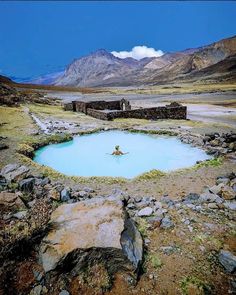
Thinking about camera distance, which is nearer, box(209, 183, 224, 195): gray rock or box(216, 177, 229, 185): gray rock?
box(209, 183, 224, 195): gray rock

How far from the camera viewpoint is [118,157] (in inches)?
543

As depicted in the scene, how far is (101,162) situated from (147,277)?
27.9ft

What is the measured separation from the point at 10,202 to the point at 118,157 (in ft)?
24.6

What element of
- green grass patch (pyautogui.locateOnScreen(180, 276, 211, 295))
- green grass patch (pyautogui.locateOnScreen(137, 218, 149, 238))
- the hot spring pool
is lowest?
the hot spring pool

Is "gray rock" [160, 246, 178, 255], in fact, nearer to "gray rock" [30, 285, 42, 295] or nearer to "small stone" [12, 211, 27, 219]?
"gray rock" [30, 285, 42, 295]

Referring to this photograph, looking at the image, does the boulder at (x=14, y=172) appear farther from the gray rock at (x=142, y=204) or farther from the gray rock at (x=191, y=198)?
the gray rock at (x=191, y=198)

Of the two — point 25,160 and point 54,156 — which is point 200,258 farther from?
point 54,156

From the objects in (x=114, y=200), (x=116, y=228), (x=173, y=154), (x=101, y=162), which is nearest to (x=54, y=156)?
(x=101, y=162)

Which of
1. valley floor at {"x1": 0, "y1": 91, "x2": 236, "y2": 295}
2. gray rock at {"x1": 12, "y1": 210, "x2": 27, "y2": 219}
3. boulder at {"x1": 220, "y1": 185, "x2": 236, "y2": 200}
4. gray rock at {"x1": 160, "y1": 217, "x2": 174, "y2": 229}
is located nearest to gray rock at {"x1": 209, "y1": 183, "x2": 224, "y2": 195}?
boulder at {"x1": 220, "y1": 185, "x2": 236, "y2": 200}

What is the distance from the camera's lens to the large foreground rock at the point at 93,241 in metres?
4.82

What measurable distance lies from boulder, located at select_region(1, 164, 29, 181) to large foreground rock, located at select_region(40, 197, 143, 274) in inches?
144

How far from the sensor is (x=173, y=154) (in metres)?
13.6

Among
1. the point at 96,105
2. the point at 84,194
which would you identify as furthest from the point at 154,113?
the point at 84,194

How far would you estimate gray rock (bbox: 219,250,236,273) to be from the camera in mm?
4935
